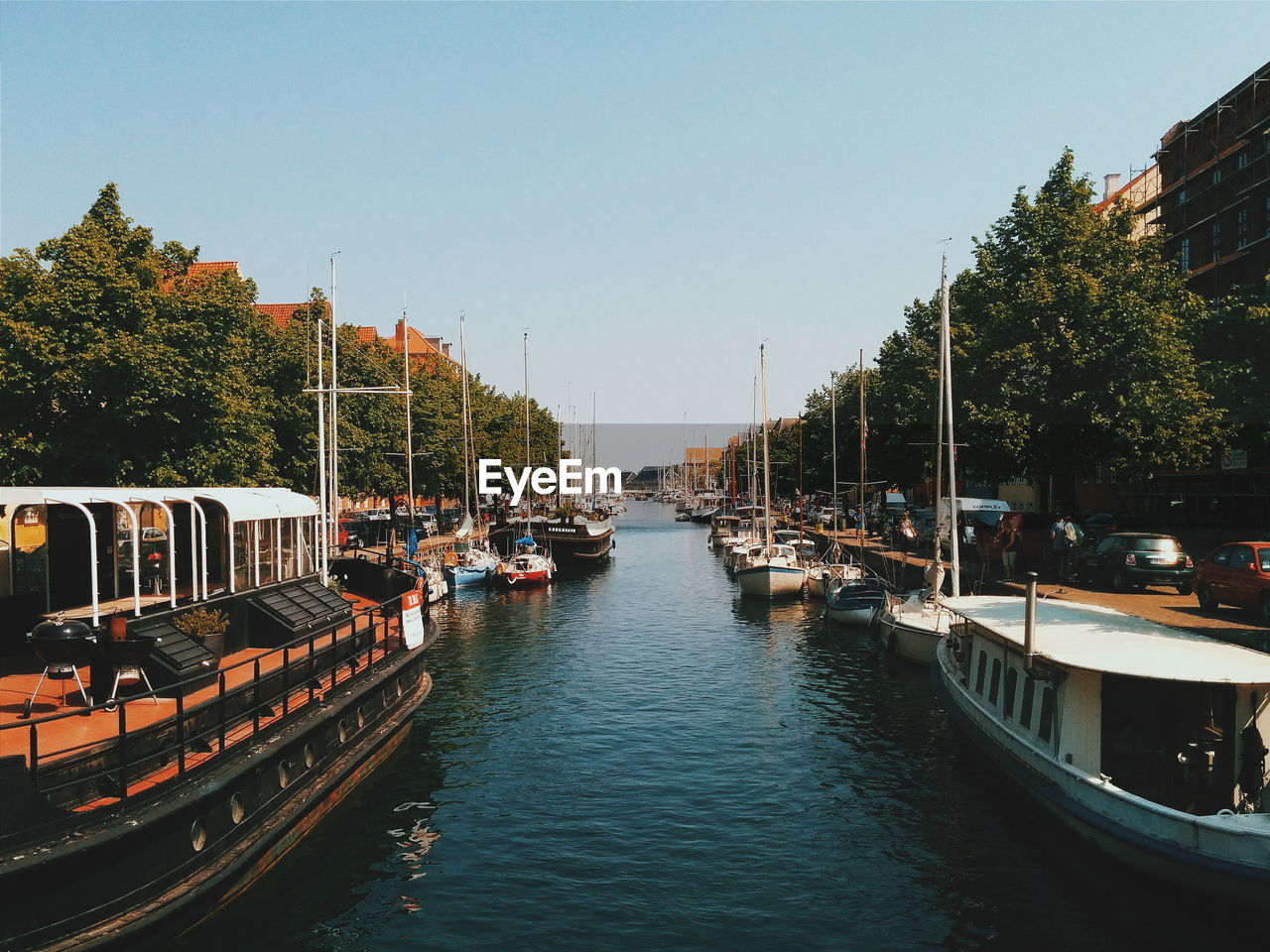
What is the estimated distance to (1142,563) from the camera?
104 feet

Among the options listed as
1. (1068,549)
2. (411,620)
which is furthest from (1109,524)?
(411,620)

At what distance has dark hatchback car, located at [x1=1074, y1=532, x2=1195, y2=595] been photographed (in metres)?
31.2

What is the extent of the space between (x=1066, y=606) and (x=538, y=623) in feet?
82.8

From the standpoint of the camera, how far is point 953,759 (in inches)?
790

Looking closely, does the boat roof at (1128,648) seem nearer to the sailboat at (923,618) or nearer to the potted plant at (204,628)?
the sailboat at (923,618)

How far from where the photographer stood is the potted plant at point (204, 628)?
14.9 m

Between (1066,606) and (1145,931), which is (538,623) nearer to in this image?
(1066,606)

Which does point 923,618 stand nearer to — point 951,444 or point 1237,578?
point 951,444

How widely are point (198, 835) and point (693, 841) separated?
7.86 metres

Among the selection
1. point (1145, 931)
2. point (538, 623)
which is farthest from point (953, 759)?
point (538, 623)

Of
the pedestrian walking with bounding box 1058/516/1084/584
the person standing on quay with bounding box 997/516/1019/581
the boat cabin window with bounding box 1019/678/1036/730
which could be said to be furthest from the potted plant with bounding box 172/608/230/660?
the person standing on quay with bounding box 997/516/1019/581

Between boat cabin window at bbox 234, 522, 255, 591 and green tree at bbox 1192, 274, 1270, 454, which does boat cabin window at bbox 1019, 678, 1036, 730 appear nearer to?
boat cabin window at bbox 234, 522, 255, 591

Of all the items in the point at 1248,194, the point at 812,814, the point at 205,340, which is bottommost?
the point at 812,814

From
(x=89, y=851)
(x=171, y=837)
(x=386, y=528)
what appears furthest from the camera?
(x=386, y=528)
